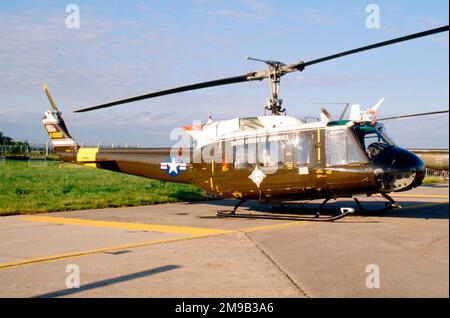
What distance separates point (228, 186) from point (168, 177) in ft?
9.07

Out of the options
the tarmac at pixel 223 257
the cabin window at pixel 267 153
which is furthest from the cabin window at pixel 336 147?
the tarmac at pixel 223 257

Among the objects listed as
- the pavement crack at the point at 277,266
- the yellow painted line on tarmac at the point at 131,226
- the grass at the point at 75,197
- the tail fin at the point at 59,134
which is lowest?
the pavement crack at the point at 277,266

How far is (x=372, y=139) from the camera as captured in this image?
11.0m

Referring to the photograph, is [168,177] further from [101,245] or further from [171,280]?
[171,280]

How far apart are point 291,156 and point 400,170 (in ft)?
8.86

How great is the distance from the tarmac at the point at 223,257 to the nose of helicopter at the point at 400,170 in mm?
995

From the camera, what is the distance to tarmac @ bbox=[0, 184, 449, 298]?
527 cm

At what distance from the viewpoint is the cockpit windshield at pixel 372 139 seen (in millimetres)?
10852

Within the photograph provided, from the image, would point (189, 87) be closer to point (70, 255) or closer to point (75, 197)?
point (70, 255)

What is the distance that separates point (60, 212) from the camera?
1391cm

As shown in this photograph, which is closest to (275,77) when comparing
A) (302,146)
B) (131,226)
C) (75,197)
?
(302,146)

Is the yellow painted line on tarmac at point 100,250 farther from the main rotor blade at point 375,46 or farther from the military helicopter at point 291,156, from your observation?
the main rotor blade at point 375,46

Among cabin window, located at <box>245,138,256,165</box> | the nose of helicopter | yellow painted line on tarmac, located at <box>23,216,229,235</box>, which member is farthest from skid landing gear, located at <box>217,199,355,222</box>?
yellow painted line on tarmac, located at <box>23,216,229,235</box>

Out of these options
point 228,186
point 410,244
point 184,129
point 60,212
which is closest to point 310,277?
point 410,244
